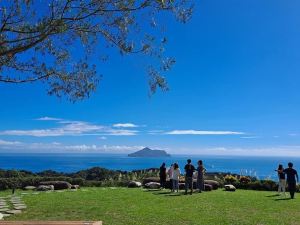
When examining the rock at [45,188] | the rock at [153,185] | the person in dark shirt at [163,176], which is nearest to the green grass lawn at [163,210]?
the rock at [45,188]

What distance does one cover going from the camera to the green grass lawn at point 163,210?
14.0m

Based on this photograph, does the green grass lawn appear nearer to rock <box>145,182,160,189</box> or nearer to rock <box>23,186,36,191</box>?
rock <box>145,182,160,189</box>

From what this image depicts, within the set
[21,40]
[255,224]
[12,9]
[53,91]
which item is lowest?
[255,224]

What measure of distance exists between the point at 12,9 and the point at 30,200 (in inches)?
410

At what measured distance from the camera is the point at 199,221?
13.8 m

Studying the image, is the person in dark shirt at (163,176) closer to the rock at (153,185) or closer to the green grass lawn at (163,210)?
the rock at (153,185)

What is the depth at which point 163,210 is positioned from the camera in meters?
16.2

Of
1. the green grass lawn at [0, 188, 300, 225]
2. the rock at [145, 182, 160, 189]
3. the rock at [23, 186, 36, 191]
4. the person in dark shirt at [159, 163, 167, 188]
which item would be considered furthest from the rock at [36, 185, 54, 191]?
the person in dark shirt at [159, 163, 167, 188]

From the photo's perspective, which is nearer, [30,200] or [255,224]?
[255,224]

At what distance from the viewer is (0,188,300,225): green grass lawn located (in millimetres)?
13977

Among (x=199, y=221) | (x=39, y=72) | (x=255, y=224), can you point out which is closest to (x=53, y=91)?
(x=39, y=72)

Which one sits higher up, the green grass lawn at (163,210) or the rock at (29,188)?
the rock at (29,188)

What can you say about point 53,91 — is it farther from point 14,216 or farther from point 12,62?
point 14,216

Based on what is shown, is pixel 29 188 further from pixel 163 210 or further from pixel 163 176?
pixel 163 210
